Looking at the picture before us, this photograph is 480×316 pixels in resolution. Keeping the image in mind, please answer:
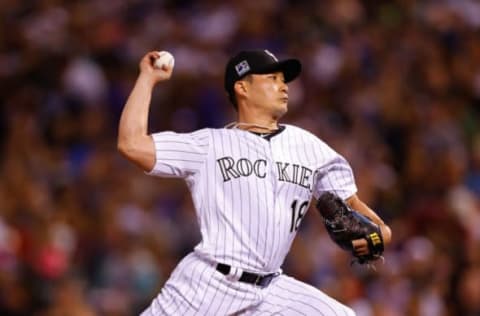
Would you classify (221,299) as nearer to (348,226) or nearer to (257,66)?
(348,226)

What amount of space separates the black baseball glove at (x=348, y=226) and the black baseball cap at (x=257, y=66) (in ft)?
2.25

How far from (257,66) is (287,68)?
0.47ft

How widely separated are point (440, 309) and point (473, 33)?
3251 millimetres

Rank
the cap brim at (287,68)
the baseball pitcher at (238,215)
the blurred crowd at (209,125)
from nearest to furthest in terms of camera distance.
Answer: the baseball pitcher at (238,215) → the cap brim at (287,68) → the blurred crowd at (209,125)

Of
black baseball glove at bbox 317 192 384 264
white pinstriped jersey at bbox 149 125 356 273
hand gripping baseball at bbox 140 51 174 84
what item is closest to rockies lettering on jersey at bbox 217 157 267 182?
white pinstriped jersey at bbox 149 125 356 273

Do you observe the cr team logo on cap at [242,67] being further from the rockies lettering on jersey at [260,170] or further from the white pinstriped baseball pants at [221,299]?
the white pinstriped baseball pants at [221,299]

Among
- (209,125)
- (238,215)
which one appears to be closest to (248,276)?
(238,215)

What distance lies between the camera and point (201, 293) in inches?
216

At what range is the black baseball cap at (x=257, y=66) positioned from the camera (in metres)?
5.88

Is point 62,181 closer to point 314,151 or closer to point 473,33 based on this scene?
point 473,33

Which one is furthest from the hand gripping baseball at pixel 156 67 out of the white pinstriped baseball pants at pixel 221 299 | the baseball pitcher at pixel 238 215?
the white pinstriped baseball pants at pixel 221 299

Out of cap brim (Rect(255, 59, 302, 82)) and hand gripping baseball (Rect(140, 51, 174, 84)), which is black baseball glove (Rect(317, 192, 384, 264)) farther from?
hand gripping baseball (Rect(140, 51, 174, 84))

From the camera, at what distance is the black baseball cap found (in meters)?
5.88

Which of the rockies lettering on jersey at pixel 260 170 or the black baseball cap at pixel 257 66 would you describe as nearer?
the rockies lettering on jersey at pixel 260 170
